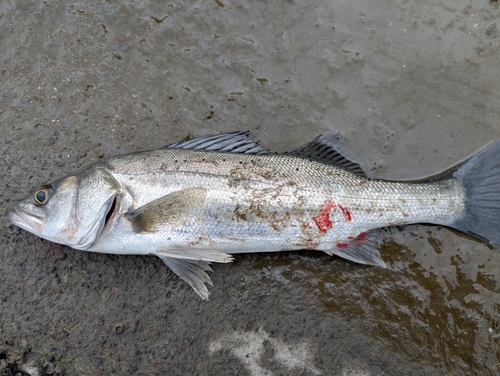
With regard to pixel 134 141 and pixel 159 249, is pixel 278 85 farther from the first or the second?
pixel 159 249

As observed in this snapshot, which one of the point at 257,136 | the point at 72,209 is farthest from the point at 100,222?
the point at 257,136

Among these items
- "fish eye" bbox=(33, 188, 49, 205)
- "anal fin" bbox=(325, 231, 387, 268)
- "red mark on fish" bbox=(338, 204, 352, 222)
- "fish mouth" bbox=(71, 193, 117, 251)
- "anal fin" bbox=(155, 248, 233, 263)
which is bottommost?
"anal fin" bbox=(325, 231, 387, 268)

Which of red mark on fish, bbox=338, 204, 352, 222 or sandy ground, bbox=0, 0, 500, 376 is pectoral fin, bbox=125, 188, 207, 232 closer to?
sandy ground, bbox=0, 0, 500, 376

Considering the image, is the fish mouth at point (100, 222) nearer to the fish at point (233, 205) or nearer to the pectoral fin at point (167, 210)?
the fish at point (233, 205)

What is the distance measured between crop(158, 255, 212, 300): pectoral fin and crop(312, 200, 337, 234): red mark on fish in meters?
0.99

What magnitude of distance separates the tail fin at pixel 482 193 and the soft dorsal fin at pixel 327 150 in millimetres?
923

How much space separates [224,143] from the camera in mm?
3258

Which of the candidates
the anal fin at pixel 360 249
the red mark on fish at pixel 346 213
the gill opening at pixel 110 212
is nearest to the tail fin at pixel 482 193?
the anal fin at pixel 360 249

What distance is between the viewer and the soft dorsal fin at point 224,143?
324 centimetres

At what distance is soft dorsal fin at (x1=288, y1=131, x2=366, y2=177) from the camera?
3.32m

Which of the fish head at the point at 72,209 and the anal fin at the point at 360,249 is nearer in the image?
the fish head at the point at 72,209

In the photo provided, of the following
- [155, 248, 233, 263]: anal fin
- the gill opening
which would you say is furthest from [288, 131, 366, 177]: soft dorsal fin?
the gill opening

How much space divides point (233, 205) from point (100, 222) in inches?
40.1

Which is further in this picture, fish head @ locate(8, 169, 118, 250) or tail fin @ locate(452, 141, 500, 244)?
tail fin @ locate(452, 141, 500, 244)
